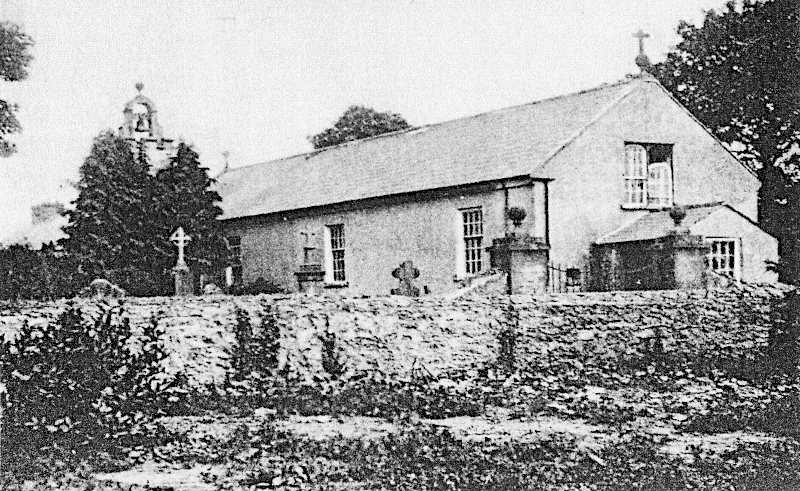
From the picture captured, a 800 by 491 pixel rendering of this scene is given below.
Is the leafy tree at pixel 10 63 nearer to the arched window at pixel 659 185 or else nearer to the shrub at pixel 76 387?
the arched window at pixel 659 185

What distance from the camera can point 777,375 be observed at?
1345 cm

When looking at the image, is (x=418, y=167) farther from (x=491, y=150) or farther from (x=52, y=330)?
(x=52, y=330)

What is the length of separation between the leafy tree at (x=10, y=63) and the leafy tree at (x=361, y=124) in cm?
2946

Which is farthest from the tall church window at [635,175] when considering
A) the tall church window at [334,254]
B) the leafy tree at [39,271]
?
the leafy tree at [39,271]

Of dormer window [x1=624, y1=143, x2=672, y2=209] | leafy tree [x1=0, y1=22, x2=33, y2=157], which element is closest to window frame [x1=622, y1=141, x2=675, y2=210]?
dormer window [x1=624, y1=143, x2=672, y2=209]

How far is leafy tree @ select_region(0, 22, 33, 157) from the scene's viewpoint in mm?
31609

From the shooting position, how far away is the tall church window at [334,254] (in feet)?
98.4

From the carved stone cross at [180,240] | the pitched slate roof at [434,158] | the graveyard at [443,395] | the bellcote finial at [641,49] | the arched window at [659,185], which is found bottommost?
the graveyard at [443,395]

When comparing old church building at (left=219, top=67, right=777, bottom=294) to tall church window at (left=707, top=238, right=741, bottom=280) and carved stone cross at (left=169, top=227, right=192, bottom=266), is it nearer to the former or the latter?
tall church window at (left=707, top=238, right=741, bottom=280)

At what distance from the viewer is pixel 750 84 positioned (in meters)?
36.6

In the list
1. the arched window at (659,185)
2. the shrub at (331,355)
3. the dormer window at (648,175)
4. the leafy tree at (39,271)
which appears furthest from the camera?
the arched window at (659,185)

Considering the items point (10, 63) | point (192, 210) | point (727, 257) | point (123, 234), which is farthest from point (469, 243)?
point (10, 63)

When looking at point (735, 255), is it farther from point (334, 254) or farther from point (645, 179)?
point (334, 254)

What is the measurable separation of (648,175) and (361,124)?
3678 centimetres
